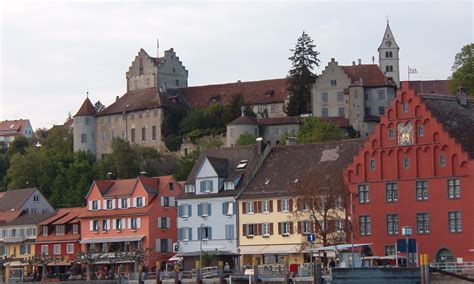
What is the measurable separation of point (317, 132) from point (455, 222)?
2433 inches

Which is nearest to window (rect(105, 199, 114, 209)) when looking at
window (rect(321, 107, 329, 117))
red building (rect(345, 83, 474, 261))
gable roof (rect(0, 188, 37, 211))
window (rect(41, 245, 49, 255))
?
window (rect(41, 245, 49, 255))

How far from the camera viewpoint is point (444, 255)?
9400 cm

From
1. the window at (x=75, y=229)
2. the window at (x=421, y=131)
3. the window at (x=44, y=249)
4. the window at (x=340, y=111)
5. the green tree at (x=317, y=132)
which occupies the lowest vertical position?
the window at (x=44, y=249)

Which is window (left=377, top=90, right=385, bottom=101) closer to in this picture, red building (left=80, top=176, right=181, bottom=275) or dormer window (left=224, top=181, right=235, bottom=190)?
red building (left=80, top=176, right=181, bottom=275)

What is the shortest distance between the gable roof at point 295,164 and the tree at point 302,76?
75.0 meters

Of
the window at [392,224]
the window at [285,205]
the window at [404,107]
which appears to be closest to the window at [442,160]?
the window at [404,107]

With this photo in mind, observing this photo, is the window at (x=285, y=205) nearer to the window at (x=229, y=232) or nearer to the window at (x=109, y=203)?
the window at (x=229, y=232)

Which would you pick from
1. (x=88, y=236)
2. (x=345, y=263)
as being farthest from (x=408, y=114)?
(x=88, y=236)

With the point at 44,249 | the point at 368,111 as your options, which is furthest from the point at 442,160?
the point at 368,111

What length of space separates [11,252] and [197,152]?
41.5 m

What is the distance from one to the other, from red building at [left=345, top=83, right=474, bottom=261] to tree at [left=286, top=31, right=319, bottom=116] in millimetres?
87072

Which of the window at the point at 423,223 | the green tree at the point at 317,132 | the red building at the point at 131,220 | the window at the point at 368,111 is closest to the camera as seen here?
the window at the point at 423,223

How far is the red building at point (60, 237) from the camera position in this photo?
424ft

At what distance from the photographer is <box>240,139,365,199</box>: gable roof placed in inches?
4195
